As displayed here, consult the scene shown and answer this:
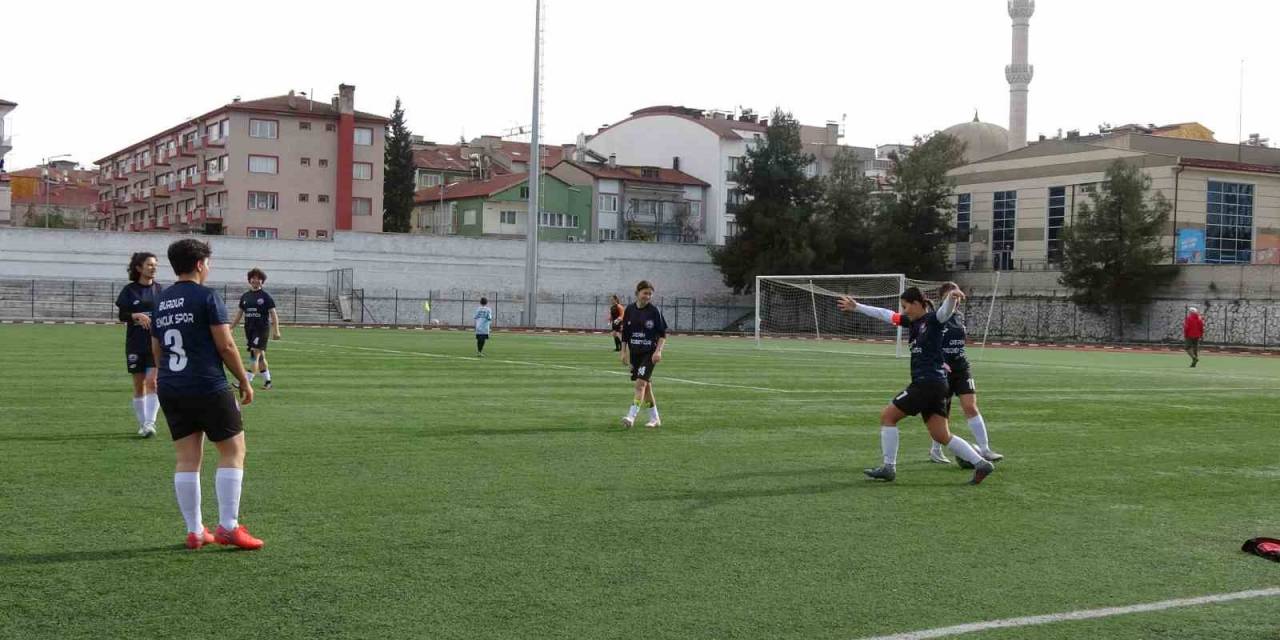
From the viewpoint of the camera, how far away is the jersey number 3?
290 inches

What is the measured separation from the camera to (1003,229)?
7569cm

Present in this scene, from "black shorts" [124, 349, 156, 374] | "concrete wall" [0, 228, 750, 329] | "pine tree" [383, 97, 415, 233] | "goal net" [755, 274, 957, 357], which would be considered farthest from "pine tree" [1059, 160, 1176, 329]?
"black shorts" [124, 349, 156, 374]

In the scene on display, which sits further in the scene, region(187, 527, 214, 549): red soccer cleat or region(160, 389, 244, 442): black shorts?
region(187, 527, 214, 549): red soccer cleat

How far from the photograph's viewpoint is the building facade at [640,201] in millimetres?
94188

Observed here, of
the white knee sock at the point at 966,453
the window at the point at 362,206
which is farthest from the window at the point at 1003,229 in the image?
the white knee sock at the point at 966,453

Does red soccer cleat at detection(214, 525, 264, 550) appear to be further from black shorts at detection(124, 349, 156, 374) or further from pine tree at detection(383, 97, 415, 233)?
pine tree at detection(383, 97, 415, 233)

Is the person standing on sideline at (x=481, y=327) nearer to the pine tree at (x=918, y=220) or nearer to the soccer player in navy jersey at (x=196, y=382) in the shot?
the soccer player in navy jersey at (x=196, y=382)

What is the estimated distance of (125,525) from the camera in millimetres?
8266

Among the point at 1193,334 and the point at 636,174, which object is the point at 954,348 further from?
the point at 636,174

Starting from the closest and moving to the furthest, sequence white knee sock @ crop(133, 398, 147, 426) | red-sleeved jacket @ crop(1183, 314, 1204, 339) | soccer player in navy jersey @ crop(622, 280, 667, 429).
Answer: white knee sock @ crop(133, 398, 147, 426) < soccer player in navy jersey @ crop(622, 280, 667, 429) < red-sleeved jacket @ crop(1183, 314, 1204, 339)

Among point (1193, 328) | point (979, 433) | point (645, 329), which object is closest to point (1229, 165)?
point (1193, 328)

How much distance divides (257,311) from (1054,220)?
6102 centimetres

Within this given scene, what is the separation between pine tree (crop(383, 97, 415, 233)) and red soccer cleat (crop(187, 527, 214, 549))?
88.9 m

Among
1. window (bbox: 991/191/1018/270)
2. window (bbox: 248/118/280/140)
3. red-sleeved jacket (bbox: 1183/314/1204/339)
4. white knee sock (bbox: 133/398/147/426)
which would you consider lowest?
white knee sock (bbox: 133/398/147/426)
